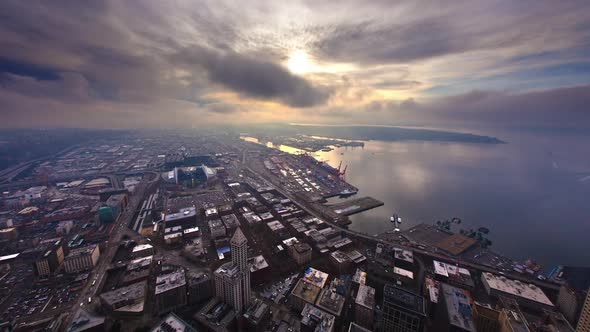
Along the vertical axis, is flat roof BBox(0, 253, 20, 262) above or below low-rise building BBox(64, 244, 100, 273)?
below

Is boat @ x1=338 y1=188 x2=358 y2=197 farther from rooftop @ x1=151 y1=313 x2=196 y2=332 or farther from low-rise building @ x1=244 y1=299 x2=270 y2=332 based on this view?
rooftop @ x1=151 y1=313 x2=196 y2=332

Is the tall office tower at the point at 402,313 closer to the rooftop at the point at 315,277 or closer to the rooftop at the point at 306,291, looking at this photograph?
the rooftop at the point at 306,291

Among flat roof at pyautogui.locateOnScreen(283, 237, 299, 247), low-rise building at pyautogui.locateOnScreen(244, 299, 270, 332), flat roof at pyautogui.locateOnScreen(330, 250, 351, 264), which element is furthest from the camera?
flat roof at pyautogui.locateOnScreen(283, 237, 299, 247)

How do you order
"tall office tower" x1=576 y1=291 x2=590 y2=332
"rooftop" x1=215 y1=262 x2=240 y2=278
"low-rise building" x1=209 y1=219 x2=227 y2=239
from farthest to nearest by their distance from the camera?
"low-rise building" x1=209 y1=219 x2=227 y2=239
"rooftop" x1=215 y1=262 x2=240 y2=278
"tall office tower" x1=576 y1=291 x2=590 y2=332

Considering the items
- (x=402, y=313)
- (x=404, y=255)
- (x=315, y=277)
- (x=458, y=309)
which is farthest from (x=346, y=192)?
(x=402, y=313)

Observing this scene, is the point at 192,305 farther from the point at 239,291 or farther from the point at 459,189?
the point at 459,189

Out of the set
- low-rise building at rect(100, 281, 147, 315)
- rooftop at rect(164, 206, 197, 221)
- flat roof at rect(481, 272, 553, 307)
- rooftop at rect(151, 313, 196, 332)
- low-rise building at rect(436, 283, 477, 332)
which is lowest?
rooftop at rect(164, 206, 197, 221)

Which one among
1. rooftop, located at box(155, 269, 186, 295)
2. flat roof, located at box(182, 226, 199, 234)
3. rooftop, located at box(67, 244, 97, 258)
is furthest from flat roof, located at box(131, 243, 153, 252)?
rooftop, located at box(155, 269, 186, 295)
